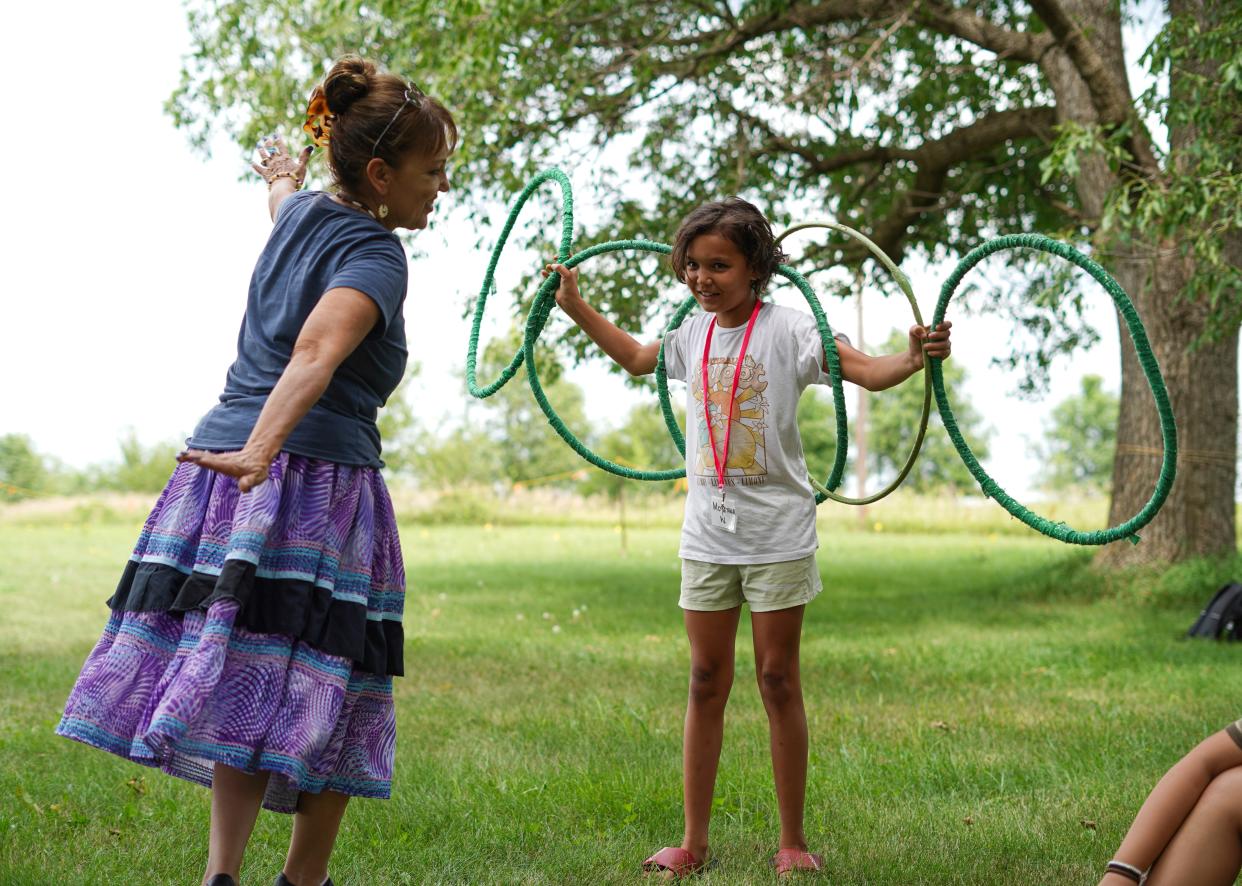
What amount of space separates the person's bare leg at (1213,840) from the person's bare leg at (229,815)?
174 cm

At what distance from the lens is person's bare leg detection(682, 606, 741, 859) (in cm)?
331

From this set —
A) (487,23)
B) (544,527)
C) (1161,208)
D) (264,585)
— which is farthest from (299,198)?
(544,527)

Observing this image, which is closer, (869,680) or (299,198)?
(299,198)

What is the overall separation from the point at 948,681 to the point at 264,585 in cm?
453

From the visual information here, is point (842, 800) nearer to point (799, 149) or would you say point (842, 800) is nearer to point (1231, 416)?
point (1231, 416)

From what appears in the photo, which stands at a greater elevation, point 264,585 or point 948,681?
point 264,585

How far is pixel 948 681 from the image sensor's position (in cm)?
627

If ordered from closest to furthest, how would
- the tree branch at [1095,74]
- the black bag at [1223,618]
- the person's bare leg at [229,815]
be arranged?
1. the person's bare leg at [229,815]
2. the black bag at [1223,618]
3. the tree branch at [1095,74]

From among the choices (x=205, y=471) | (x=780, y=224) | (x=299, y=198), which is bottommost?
(x=205, y=471)

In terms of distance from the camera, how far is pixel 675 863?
3.27 meters

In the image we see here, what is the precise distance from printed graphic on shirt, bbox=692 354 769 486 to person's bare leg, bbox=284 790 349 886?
121 centimetres

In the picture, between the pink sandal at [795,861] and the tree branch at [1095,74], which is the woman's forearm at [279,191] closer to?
the pink sandal at [795,861]

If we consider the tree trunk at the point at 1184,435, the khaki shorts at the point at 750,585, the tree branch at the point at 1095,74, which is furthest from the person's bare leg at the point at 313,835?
the tree trunk at the point at 1184,435

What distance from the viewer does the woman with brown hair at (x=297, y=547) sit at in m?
2.39
